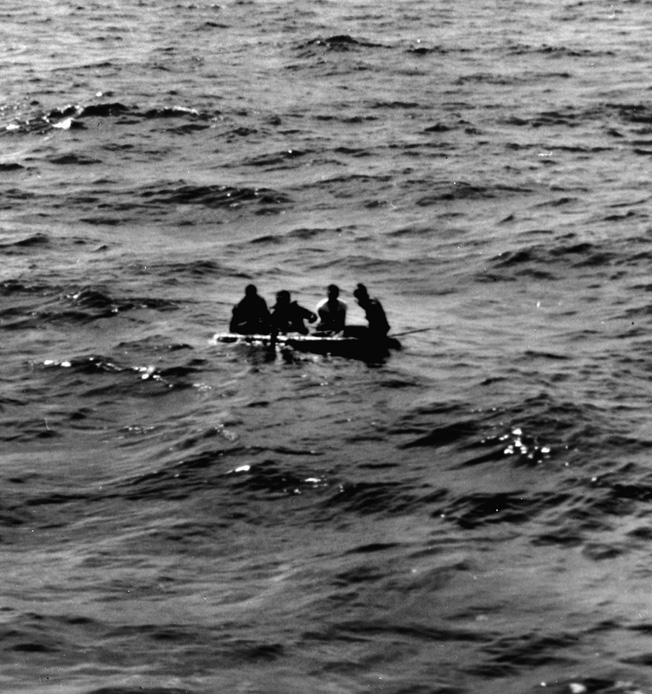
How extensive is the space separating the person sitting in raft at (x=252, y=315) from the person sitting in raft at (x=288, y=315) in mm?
229

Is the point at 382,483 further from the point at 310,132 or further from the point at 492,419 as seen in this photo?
the point at 310,132

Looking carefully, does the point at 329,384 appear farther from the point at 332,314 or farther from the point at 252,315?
the point at 252,315

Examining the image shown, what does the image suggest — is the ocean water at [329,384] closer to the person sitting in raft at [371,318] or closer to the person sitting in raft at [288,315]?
the person sitting in raft at [371,318]

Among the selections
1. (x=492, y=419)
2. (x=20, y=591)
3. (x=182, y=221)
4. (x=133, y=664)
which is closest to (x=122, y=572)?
(x=20, y=591)

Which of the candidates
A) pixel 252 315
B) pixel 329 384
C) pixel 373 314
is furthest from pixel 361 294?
pixel 252 315

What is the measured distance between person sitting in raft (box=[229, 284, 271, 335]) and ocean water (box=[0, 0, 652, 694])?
0.55 meters

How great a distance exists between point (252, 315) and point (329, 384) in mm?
2855

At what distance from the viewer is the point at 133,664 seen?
55.1 ft

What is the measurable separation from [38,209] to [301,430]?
18.5 m

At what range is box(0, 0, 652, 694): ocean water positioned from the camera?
17516mm

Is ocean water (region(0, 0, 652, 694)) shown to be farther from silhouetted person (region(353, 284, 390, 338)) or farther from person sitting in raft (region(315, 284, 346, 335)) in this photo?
person sitting in raft (region(315, 284, 346, 335))

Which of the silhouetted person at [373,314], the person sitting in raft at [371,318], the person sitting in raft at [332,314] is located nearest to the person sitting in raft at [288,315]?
the person sitting in raft at [332,314]

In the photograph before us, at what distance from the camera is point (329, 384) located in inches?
1042

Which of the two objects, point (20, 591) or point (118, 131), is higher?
point (118, 131)
